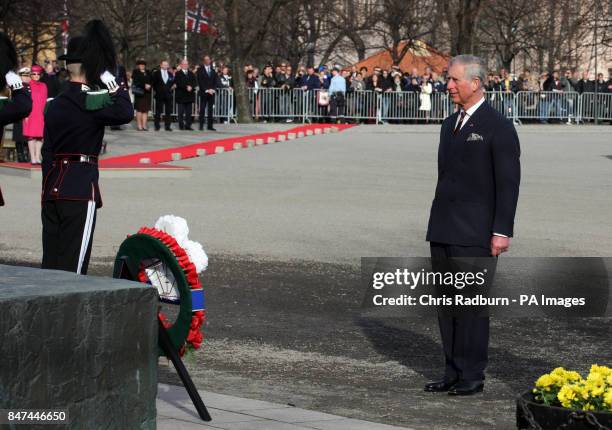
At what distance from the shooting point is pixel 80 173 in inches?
323

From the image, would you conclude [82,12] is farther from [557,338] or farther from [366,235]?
[557,338]

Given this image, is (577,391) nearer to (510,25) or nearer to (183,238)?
(183,238)

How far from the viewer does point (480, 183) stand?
7824 mm

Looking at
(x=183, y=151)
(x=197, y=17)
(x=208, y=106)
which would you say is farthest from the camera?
(x=197, y=17)

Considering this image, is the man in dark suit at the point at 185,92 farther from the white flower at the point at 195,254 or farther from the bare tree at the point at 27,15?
the white flower at the point at 195,254

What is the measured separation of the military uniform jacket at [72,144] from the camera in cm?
814

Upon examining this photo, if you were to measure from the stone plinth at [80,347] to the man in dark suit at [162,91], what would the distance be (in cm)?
3136

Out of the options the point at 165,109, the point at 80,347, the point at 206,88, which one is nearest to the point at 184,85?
the point at 165,109

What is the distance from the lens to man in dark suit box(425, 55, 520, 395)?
7734 millimetres

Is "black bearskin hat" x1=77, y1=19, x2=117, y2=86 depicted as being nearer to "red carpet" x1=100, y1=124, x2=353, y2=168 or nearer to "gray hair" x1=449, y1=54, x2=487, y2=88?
"gray hair" x1=449, y1=54, x2=487, y2=88

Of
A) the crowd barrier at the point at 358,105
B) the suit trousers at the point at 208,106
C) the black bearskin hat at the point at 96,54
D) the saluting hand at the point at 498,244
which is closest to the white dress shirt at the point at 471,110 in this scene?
the saluting hand at the point at 498,244

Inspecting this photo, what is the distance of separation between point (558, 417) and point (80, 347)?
5.96 feet

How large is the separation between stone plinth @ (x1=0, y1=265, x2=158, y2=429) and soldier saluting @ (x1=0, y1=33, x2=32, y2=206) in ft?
7.74

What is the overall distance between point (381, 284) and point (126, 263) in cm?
123
